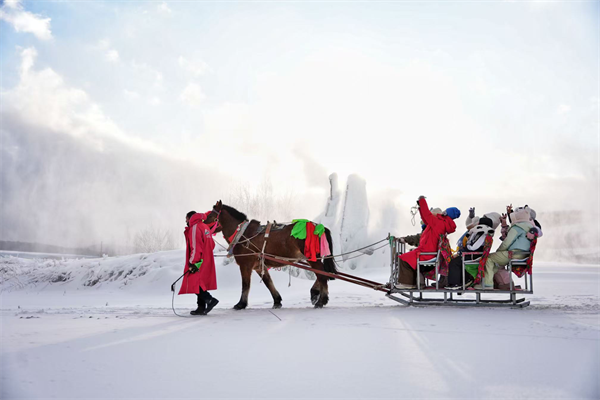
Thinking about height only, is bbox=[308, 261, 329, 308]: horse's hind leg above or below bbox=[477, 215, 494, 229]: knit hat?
below

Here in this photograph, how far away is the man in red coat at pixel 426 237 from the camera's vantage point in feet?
25.8

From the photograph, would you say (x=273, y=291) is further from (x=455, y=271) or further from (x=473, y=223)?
(x=473, y=223)

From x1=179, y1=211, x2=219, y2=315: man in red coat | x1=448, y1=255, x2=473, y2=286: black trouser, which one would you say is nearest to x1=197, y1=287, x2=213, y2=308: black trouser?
x1=179, y1=211, x2=219, y2=315: man in red coat

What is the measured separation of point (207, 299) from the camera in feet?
26.8

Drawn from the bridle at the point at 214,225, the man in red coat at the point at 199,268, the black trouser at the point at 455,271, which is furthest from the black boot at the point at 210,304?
the black trouser at the point at 455,271

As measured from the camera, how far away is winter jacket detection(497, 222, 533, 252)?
7508 mm

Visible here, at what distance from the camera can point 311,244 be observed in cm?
898

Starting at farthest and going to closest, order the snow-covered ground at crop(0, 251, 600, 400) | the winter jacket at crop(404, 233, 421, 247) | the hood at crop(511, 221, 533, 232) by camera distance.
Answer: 1. the winter jacket at crop(404, 233, 421, 247)
2. the hood at crop(511, 221, 533, 232)
3. the snow-covered ground at crop(0, 251, 600, 400)

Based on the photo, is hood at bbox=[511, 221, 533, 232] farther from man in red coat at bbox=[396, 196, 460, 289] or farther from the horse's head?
the horse's head

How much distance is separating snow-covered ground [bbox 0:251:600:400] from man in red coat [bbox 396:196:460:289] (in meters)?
0.58

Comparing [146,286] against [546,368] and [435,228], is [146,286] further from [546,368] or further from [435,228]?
[546,368]

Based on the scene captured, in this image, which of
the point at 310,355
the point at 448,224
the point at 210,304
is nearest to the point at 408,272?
the point at 448,224

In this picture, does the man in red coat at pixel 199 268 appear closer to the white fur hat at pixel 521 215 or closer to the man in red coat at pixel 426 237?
the man in red coat at pixel 426 237

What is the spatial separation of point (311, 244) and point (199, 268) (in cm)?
219
